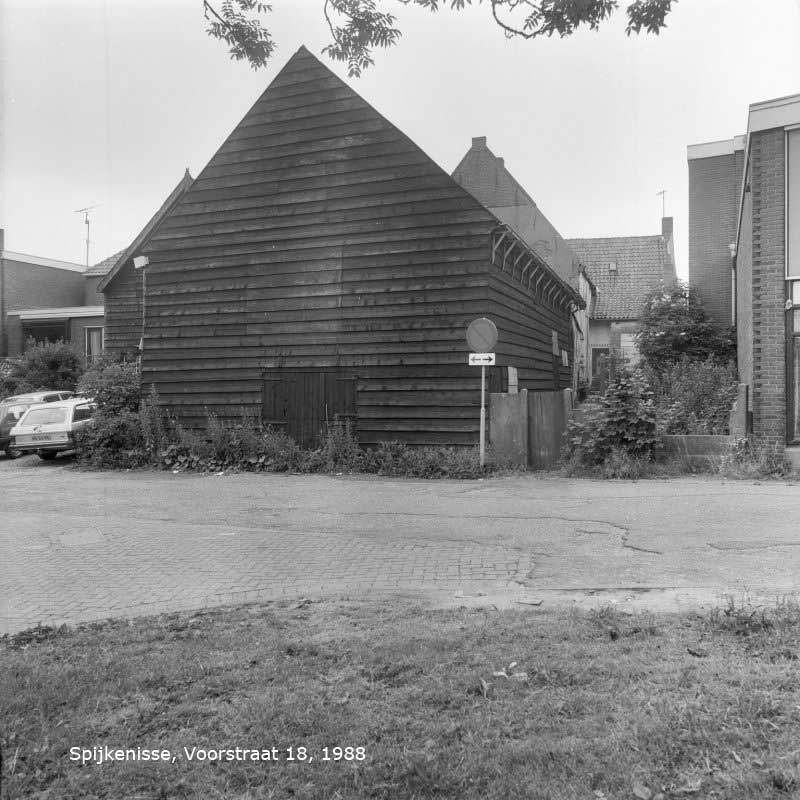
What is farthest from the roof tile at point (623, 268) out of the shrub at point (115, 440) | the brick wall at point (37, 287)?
the brick wall at point (37, 287)

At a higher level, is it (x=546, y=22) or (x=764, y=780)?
(x=546, y=22)

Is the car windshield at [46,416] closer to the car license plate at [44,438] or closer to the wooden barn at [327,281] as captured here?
the car license plate at [44,438]

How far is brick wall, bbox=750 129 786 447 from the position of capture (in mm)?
13336

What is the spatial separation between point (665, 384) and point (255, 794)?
53.5 feet

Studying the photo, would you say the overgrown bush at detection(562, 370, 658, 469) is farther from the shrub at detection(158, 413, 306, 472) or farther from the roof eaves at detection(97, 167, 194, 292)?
the roof eaves at detection(97, 167, 194, 292)

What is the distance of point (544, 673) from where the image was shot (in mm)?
3824

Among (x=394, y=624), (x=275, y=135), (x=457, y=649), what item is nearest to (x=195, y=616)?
(x=394, y=624)

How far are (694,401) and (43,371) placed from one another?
27.7m

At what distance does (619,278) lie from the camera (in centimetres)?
4000

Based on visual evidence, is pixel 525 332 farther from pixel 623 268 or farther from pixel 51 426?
pixel 623 268

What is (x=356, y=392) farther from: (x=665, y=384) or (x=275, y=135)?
(x=665, y=384)

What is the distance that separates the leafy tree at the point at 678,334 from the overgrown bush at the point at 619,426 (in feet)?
44.3

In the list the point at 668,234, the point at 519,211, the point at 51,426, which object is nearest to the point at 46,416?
the point at 51,426

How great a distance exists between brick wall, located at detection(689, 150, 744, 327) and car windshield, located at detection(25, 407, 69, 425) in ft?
77.5
